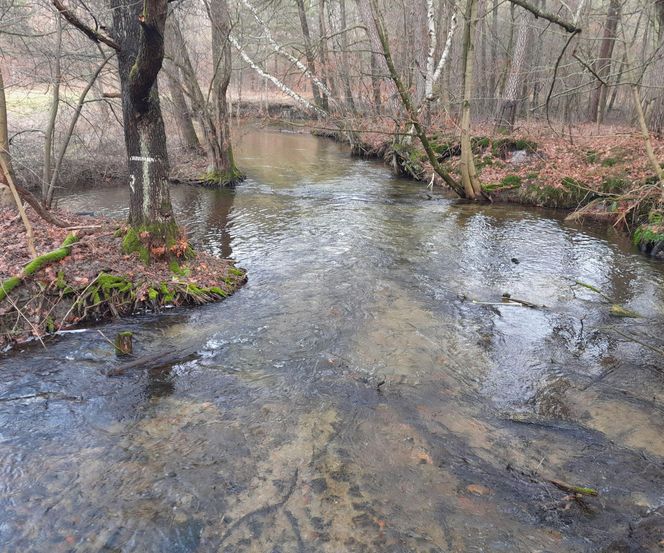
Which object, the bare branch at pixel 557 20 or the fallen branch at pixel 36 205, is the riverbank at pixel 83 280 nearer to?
the fallen branch at pixel 36 205

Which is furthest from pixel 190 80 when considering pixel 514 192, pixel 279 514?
pixel 279 514

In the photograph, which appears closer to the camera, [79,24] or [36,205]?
[79,24]

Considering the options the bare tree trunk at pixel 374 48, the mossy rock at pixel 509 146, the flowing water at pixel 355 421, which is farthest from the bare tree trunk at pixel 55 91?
the mossy rock at pixel 509 146

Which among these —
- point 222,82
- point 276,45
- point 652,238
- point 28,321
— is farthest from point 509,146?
point 28,321

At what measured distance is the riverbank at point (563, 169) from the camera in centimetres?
1195

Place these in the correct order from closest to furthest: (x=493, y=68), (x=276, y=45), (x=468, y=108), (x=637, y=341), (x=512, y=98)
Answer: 1. (x=637, y=341)
2. (x=468, y=108)
3. (x=276, y=45)
4. (x=512, y=98)
5. (x=493, y=68)

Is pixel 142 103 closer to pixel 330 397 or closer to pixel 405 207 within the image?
pixel 330 397

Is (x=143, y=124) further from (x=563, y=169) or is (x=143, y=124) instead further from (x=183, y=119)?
(x=183, y=119)

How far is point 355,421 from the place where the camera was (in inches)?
205

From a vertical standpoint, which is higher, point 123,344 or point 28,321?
point 28,321

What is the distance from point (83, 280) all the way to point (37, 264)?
66 cm

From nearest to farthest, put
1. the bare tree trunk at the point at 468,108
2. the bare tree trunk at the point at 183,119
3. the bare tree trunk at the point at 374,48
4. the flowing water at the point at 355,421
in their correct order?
the flowing water at the point at 355,421 → the bare tree trunk at the point at 468,108 → the bare tree trunk at the point at 374,48 → the bare tree trunk at the point at 183,119

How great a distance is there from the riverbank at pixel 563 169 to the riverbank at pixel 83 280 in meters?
5.56

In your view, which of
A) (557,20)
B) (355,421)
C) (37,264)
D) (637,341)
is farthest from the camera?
(37,264)
